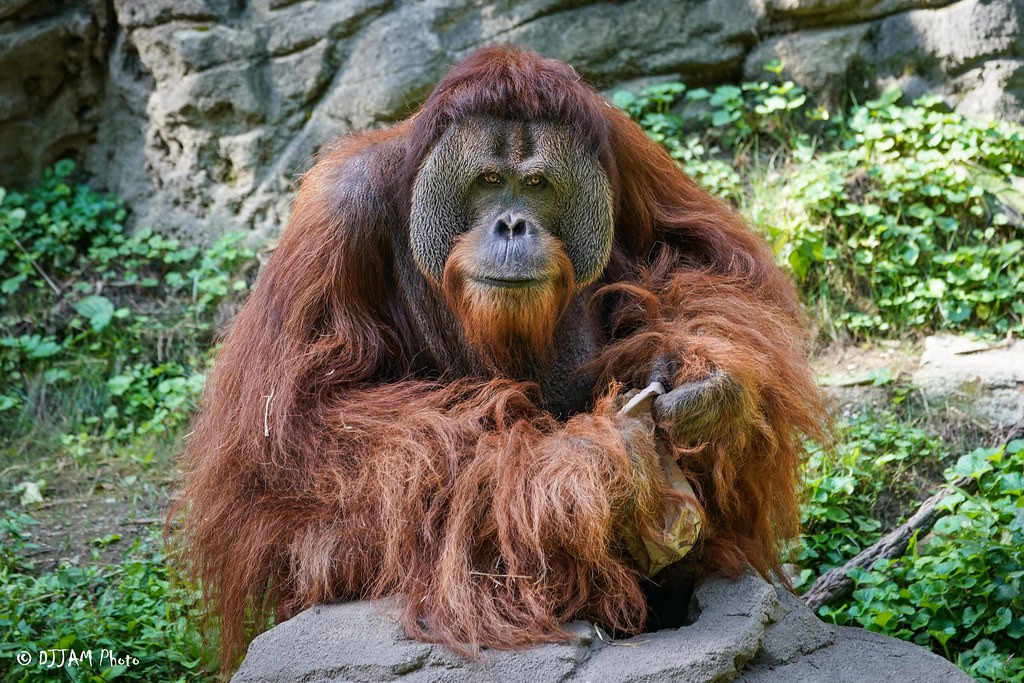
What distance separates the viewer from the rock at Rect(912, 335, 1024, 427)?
3736 millimetres

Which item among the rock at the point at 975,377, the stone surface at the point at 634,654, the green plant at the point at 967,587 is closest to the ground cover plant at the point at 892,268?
the green plant at the point at 967,587

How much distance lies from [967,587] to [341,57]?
3124mm

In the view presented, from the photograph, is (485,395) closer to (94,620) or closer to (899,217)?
(94,620)

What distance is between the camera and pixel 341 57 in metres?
4.81

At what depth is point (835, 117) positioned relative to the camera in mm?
4758

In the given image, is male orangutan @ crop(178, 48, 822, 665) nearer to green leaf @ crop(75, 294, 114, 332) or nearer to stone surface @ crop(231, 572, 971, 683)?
stone surface @ crop(231, 572, 971, 683)

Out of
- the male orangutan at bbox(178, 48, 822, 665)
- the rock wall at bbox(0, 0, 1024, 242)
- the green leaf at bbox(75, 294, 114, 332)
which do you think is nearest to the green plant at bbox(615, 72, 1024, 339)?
the rock wall at bbox(0, 0, 1024, 242)

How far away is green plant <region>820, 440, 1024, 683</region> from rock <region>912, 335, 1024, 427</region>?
63 centimetres

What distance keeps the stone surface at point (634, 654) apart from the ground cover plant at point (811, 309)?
0.44m

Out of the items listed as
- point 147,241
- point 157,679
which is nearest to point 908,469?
point 157,679

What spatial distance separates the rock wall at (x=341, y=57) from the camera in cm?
471

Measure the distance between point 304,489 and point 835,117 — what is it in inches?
118

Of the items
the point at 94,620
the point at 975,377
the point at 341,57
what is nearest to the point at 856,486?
the point at 975,377

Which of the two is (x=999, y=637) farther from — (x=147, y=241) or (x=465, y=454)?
(x=147, y=241)
